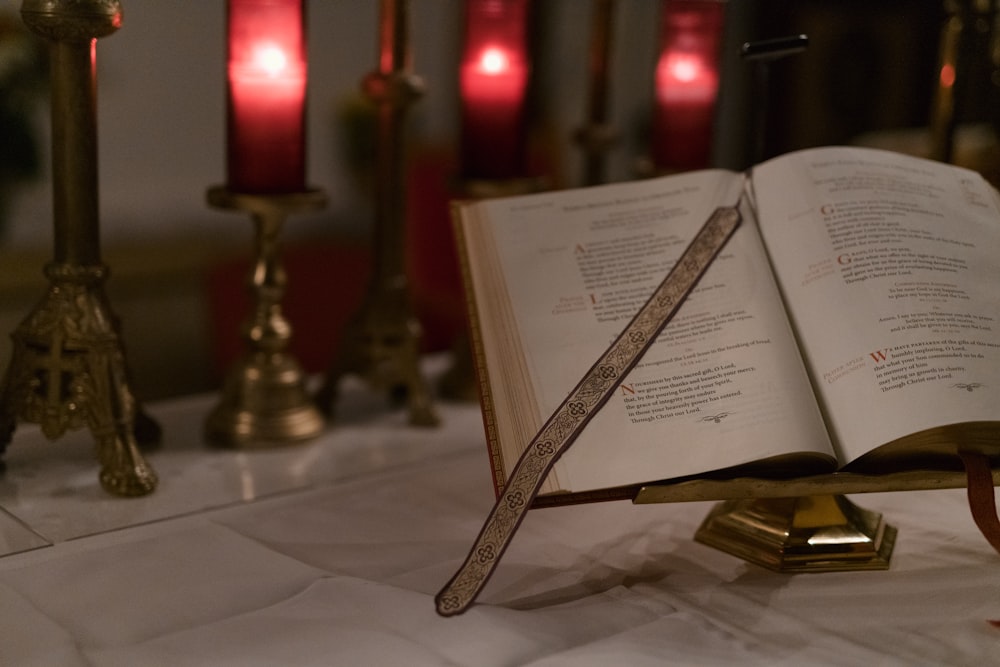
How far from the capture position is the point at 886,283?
77 cm

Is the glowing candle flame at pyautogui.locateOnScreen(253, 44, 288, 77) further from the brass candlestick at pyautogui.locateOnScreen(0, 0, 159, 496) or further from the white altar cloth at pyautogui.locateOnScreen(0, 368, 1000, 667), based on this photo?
the white altar cloth at pyautogui.locateOnScreen(0, 368, 1000, 667)

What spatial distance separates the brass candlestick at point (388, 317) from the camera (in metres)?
1.17

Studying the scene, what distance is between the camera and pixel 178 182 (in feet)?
5.45

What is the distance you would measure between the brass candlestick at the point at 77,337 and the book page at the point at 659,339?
0.34 m

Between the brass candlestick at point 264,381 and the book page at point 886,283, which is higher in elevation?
the book page at point 886,283

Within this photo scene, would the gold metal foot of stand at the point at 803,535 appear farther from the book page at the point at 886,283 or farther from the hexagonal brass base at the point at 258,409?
the hexagonal brass base at the point at 258,409

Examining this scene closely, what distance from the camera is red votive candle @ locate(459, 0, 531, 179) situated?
120 cm

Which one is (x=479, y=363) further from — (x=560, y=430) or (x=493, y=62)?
(x=493, y=62)

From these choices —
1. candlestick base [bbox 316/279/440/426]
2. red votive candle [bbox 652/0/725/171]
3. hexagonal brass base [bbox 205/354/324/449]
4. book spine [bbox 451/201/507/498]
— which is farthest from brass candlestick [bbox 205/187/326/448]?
red votive candle [bbox 652/0/725/171]

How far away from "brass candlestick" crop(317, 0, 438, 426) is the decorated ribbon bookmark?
1.46 ft

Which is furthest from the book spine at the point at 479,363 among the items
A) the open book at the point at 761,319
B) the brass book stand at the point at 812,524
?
the brass book stand at the point at 812,524

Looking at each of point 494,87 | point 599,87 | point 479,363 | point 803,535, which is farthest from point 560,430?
point 599,87

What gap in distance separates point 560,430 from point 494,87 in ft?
1.95

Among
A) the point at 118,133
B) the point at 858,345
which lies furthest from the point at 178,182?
the point at 858,345
